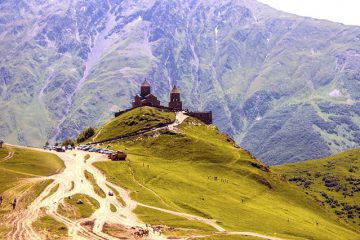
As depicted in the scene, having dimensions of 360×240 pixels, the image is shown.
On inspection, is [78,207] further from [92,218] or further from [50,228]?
[50,228]

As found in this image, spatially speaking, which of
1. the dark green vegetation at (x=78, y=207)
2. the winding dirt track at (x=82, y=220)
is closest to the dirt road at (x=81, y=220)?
the winding dirt track at (x=82, y=220)

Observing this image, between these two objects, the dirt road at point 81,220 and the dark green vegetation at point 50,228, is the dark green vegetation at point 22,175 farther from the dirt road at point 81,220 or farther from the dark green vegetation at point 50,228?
the dark green vegetation at point 50,228

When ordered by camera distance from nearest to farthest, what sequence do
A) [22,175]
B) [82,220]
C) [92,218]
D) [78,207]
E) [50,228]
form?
[50,228]
[82,220]
[92,218]
[78,207]
[22,175]

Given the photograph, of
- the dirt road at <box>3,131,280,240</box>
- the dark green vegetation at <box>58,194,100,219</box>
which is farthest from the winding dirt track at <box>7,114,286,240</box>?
the dark green vegetation at <box>58,194,100,219</box>

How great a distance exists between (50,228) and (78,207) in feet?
59.9

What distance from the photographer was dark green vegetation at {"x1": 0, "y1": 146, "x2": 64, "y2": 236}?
144000 mm

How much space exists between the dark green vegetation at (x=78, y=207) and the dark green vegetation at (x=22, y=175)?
31.0 feet

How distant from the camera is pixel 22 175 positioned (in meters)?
167

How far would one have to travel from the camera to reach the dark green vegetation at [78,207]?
449ft

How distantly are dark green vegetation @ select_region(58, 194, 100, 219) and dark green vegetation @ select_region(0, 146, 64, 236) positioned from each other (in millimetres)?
9445

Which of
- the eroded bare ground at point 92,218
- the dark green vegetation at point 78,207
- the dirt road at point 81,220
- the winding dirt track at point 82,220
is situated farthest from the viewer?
the dark green vegetation at point 78,207

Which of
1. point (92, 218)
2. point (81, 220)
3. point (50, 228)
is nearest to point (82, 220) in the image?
point (81, 220)

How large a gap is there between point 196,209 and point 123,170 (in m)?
37.5

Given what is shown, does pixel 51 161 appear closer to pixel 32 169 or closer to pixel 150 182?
pixel 32 169
